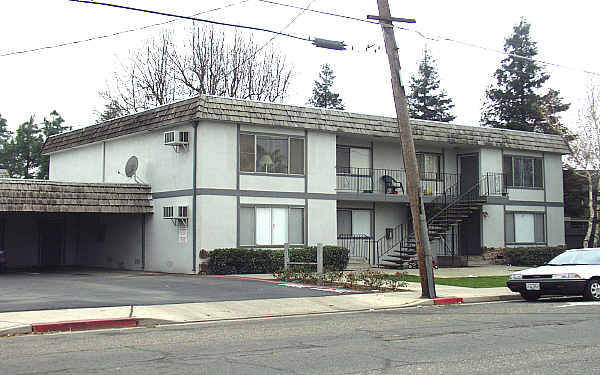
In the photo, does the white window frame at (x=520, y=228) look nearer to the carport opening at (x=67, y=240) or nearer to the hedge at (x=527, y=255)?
the hedge at (x=527, y=255)

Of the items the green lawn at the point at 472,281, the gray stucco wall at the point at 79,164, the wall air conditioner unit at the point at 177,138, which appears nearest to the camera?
the green lawn at the point at 472,281

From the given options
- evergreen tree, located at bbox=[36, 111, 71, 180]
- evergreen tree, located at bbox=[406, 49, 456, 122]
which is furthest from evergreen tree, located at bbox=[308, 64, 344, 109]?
evergreen tree, located at bbox=[36, 111, 71, 180]

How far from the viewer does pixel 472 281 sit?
22234mm

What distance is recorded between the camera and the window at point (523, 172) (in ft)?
108

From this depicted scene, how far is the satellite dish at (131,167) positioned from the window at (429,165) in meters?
12.4

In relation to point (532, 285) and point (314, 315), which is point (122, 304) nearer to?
point (314, 315)

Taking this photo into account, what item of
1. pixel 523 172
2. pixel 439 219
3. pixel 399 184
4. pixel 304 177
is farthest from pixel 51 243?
pixel 523 172

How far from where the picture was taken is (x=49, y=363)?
8703 millimetres

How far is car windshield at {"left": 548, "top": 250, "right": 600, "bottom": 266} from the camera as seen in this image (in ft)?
56.6

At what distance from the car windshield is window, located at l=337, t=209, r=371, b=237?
1234 centimetres

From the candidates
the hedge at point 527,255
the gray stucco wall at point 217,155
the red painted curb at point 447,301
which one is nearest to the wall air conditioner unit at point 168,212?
the gray stucco wall at point 217,155

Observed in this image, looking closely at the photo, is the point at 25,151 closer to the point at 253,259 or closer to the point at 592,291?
the point at 253,259

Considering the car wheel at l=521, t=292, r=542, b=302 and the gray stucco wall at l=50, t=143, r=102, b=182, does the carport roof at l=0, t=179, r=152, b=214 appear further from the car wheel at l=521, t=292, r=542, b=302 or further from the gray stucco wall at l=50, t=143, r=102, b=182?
the car wheel at l=521, t=292, r=542, b=302

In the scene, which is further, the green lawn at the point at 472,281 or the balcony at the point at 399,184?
the balcony at the point at 399,184
